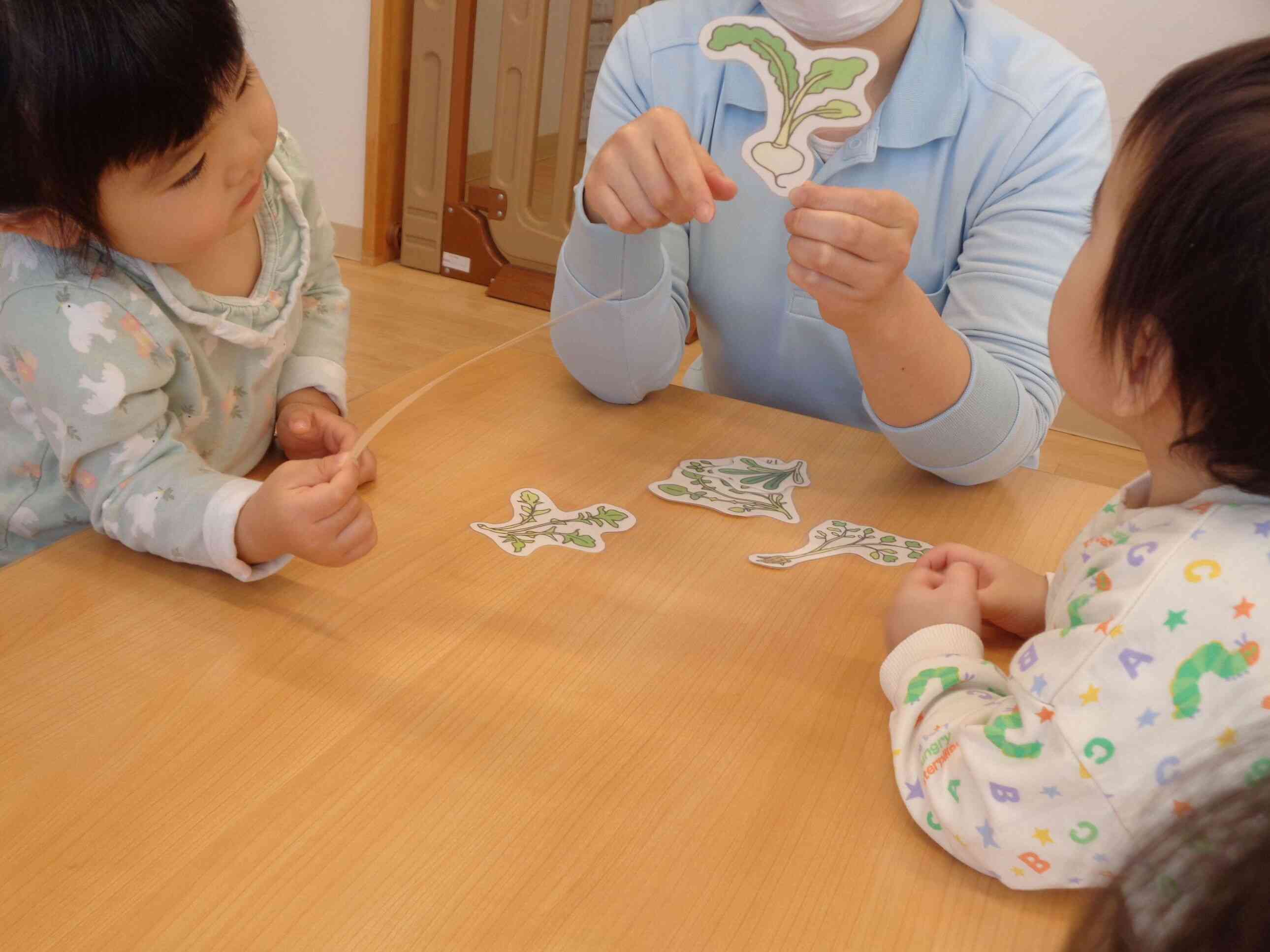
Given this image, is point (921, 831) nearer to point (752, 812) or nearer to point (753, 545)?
point (752, 812)

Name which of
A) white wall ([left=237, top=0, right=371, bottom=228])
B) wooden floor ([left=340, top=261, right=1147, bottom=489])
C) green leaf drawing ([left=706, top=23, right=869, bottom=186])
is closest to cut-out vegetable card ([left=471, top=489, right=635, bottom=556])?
green leaf drawing ([left=706, top=23, right=869, bottom=186])

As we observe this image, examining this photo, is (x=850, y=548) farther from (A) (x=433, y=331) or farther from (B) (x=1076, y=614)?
(A) (x=433, y=331)

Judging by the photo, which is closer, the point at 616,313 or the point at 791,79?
the point at 791,79

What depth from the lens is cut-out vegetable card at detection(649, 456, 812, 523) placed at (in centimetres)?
93

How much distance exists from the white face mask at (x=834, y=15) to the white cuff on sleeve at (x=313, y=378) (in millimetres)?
554

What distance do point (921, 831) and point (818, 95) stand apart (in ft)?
1.89

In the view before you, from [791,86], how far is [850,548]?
380mm

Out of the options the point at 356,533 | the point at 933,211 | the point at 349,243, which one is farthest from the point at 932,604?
the point at 349,243

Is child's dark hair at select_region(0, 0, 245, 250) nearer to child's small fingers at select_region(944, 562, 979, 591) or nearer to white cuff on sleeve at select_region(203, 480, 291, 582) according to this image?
white cuff on sleeve at select_region(203, 480, 291, 582)

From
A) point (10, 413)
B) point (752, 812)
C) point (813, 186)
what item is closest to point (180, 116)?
point (10, 413)

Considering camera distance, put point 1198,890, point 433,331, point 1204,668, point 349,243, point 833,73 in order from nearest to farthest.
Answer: point 1198,890 → point 1204,668 → point 833,73 → point 433,331 → point 349,243

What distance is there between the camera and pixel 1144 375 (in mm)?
614

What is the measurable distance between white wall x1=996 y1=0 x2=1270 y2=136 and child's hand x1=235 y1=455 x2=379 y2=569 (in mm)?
2335

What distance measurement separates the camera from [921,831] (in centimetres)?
60
